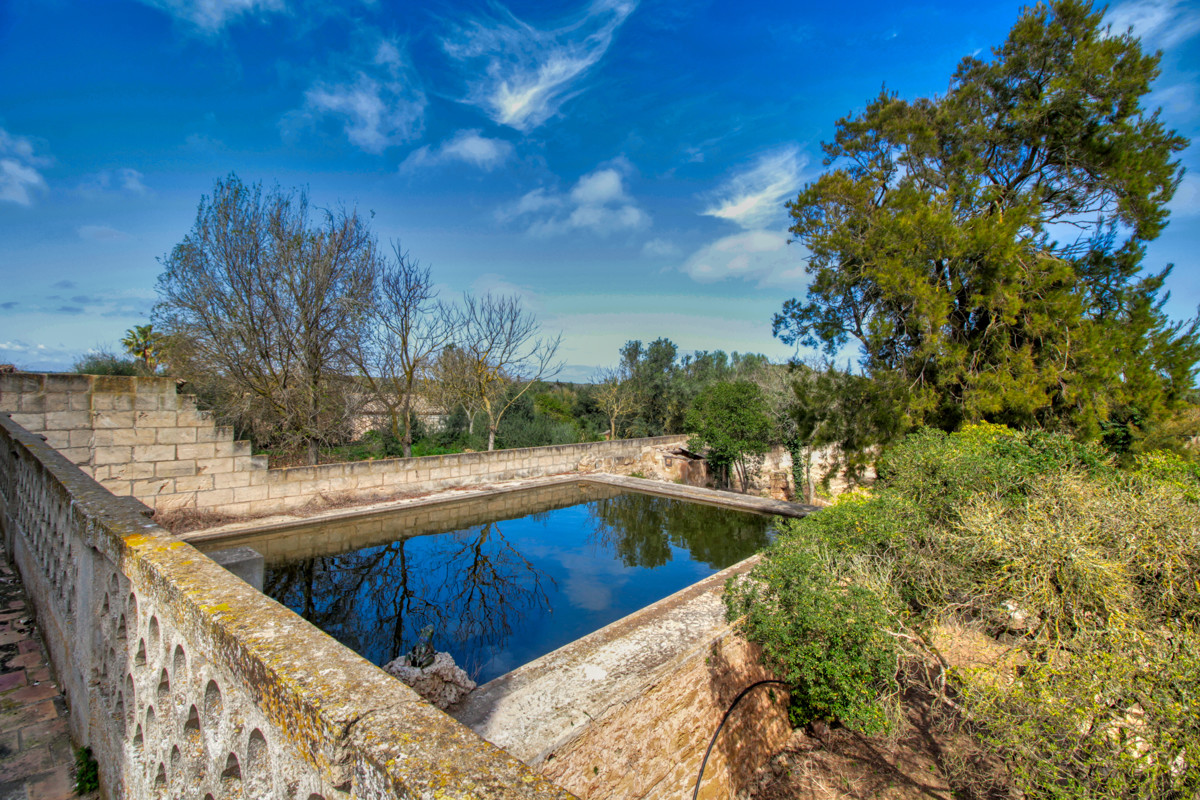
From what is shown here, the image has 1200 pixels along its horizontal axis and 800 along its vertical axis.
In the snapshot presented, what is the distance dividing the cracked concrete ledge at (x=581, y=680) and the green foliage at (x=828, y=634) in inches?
25.1

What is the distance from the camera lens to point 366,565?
21.4 ft

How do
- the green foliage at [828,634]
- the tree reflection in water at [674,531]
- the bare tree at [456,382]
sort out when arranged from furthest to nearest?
the bare tree at [456,382], the tree reflection in water at [674,531], the green foliage at [828,634]

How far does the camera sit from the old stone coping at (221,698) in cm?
76

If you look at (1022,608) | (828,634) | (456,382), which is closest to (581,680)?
(828,634)

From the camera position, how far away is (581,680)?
3.52 m

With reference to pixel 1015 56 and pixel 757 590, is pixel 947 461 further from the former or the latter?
pixel 1015 56

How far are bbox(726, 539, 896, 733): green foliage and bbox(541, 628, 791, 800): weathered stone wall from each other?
618 millimetres

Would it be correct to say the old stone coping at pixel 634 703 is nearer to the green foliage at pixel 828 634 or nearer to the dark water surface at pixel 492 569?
the green foliage at pixel 828 634

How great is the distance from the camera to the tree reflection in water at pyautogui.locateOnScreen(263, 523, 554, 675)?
4.74 metres

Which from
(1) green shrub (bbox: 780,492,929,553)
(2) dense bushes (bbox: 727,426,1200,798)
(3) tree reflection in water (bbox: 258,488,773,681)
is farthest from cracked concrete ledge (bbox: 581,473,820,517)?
(2) dense bushes (bbox: 727,426,1200,798)

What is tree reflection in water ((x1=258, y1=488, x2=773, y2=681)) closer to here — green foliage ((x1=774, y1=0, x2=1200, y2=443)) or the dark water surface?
the dark water surface

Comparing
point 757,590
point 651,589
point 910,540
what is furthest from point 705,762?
point 910,540

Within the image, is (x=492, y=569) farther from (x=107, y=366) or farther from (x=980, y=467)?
(x=107, y=366)

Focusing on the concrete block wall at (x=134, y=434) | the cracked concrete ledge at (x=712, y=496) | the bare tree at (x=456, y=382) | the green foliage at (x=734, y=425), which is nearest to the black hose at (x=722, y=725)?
the cracked concrete ledge at (x=712, y=496)
